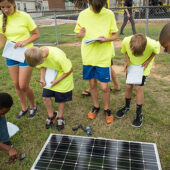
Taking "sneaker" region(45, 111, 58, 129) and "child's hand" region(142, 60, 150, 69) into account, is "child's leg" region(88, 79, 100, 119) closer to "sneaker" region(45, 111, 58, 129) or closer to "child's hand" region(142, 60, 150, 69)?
"sneaker" region(45, 111, 58, 129)

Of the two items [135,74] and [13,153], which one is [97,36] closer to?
[135,74]

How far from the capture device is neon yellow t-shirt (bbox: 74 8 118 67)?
2.72 meters

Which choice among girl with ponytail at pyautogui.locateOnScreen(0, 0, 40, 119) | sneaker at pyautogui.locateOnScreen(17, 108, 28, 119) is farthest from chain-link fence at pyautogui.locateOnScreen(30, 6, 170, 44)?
sneaker at pyautogui.locateOnScreen(17, 108, 28, 119)

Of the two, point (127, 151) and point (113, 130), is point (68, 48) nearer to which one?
point (113, 130)

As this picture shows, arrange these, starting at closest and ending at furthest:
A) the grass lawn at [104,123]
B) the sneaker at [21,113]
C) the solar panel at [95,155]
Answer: the solar panel at [95,155], the grass lawn at [104,123], the sneaker at [21,113]

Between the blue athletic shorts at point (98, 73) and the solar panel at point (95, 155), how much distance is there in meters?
0.93

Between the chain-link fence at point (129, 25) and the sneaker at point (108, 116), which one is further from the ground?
the chain-link fence at point (129, 25)

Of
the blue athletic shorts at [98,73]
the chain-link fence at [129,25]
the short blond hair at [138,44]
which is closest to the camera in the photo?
the short blond hair at [138,44]

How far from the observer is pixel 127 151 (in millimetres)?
2367

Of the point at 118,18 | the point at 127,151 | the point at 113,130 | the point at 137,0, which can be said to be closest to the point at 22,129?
the point at 113,130

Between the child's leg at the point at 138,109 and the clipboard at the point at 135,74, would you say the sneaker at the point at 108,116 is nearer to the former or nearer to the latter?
the child's leg at the point at 138,109

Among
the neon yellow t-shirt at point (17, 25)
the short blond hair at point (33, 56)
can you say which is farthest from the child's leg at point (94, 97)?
the neon yellow t-shirt at point (17, 25)

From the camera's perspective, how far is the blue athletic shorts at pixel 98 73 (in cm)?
291

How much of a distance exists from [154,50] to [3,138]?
97.8 inches
